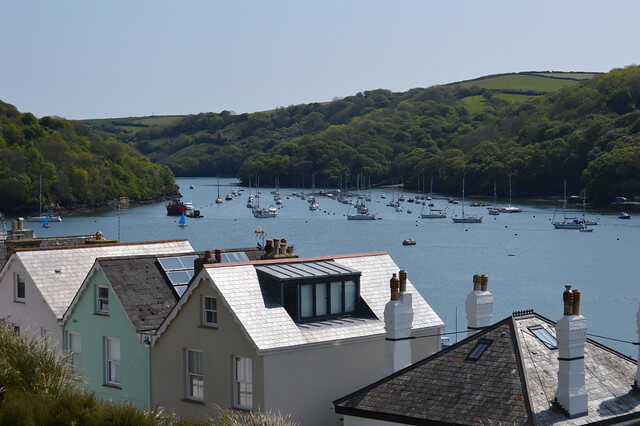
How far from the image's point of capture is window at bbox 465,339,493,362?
1805 cm

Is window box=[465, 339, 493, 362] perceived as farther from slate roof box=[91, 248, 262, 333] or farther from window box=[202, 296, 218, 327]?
slate roof box=[91, 248, 262, 333]

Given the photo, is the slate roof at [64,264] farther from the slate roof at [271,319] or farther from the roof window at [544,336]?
the roof window at [544,336]

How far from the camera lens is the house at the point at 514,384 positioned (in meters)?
16.7

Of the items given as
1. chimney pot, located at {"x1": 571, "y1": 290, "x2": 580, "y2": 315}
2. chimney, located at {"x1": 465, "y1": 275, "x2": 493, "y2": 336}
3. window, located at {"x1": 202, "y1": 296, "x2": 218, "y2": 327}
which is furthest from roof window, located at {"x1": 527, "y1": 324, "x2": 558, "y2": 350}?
window, located at {"x1": 202, "y1": 296, "x2": 218, "y2": 327}

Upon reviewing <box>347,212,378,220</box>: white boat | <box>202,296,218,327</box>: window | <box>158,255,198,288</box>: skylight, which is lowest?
<box>347,212,378,220</box>: white boat

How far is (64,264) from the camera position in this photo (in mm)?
25984

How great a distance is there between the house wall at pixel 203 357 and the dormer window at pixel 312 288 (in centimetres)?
113

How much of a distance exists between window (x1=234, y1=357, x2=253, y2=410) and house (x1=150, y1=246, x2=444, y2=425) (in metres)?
0.02

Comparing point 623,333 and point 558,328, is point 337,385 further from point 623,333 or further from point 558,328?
point 623,333

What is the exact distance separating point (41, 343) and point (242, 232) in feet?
486

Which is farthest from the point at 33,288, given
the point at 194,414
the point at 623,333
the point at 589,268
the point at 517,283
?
the point at 589,268

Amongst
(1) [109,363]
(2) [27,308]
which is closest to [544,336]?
(1) [109,363]

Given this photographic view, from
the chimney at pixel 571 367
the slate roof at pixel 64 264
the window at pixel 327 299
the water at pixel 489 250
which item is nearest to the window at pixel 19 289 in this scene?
the slate roof at pixel 64 264

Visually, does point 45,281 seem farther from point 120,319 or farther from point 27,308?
point 120,319
